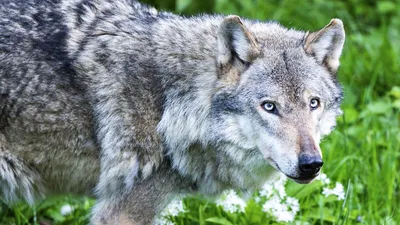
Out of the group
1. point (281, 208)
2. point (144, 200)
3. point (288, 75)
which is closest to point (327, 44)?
point (288, 75)

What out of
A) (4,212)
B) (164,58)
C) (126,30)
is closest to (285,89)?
(164,58)

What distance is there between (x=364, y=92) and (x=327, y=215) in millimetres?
2259

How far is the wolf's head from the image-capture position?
446cm

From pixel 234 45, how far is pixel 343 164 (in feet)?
6.55

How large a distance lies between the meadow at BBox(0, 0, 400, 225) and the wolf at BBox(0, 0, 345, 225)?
1.94 ft

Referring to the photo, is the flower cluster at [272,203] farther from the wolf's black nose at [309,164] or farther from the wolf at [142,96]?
the wolf's black nose at [309,164]

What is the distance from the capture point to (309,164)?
4.35 metres

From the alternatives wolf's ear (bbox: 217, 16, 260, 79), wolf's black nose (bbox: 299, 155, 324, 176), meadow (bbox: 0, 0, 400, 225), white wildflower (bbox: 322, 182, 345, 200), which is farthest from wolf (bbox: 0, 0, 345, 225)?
white wildflower (bbox: 322, 182, 345, 200)

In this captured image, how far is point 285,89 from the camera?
4.56m

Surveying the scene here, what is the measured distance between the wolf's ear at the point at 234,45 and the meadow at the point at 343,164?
1.07 metres

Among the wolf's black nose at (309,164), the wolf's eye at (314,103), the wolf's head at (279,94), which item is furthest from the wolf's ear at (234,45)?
the wolf's black nose at (309,164)

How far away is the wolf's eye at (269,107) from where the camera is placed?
4555 millimetres

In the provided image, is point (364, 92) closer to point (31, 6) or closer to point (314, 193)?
point (314, 193)

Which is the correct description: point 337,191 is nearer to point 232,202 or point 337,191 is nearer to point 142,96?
point 232,202
